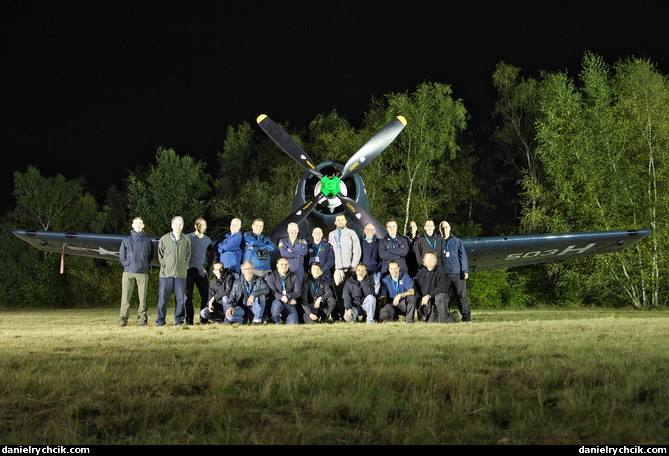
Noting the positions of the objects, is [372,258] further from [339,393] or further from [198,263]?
[339,393]

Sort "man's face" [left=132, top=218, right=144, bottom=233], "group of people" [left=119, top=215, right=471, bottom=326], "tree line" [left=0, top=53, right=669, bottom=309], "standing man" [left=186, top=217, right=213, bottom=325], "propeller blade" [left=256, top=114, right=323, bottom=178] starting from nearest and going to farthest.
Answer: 1. "group of people" [left=119, top=215, right=471, bottom=326]
2. "man's face" [left=132, top=218, right=144, bottom=233]
3. "standing man" [left=186, top=217, right=213, bottom=325]
4. "propeller blade" [left=256, top=114, right=323, bottom=178]
5. "tree line" [left=0, top=53, right=669, bottom=309]

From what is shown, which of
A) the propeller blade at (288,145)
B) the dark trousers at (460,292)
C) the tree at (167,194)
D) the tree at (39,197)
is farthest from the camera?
the tree at (39,197)

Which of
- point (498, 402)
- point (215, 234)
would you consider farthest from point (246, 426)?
point (215, 234)

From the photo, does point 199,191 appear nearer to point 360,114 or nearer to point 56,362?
point 360,114

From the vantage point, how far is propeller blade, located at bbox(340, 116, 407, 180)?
1419cm

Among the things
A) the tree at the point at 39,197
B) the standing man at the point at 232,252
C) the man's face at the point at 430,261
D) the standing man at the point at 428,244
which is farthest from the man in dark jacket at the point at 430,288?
the tree at the point at 39,197

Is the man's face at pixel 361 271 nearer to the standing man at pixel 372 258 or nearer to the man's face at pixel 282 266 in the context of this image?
the standing man at pixel 372 258

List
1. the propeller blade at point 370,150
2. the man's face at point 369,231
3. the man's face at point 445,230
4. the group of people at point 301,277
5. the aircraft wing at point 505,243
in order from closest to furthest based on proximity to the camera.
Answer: the group of people at point 301,277 → the man's face at point 445,230 → the man's face at point 369,231 → the aircraft wing at point 505,243 → the propeller blade at point 370,150

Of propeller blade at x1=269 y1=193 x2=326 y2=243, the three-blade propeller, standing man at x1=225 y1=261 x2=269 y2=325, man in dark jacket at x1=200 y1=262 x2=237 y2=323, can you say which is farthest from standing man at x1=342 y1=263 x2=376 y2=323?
propeller blade at x1=269 y1=193 x2=326 y2=243

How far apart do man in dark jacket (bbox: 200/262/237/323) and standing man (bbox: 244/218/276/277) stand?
0.45 meters

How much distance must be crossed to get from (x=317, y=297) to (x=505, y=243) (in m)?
6.09

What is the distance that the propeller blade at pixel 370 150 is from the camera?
14.2 meters

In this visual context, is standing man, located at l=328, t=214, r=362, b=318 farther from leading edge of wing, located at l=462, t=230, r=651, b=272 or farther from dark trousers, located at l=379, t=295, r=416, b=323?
leading edge of wing, located at l=462, t=230, r=651, b=272

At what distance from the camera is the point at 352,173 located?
14.3 m
